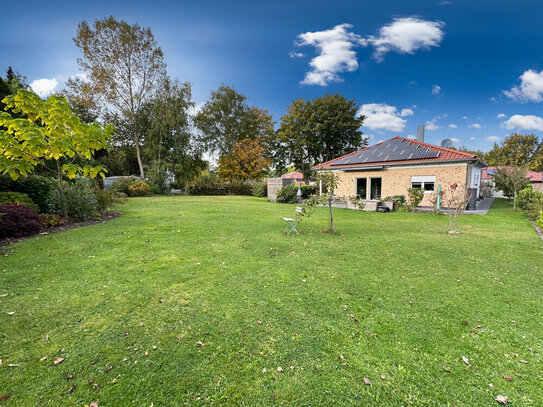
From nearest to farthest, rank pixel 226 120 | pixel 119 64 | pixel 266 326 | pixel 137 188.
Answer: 1. pixel 266 326
2. pixel 137 188
3. pixel 119 64
4. pixel 226 120

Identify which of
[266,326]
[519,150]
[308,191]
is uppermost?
[519,150]

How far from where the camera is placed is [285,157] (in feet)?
121

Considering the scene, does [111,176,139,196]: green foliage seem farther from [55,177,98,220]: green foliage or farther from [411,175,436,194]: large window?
[411,175,436,194]: large window

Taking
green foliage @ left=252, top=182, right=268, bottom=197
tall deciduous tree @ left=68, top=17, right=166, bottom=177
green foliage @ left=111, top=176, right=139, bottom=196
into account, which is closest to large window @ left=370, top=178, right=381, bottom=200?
green foliage @ left=252, top=182, right=268, bottom=197

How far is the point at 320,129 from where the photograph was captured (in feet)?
105

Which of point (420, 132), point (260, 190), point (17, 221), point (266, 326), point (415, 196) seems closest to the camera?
point (266, 326)

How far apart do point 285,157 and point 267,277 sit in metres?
33.9

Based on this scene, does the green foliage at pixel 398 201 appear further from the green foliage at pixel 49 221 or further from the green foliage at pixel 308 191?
the green foliage at pixel 49 221

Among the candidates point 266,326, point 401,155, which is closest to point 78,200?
point 266,326

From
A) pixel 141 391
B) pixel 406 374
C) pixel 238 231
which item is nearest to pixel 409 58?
pixel 238 231

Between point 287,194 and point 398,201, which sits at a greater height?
point 287,194

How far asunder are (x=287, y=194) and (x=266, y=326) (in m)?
17.1

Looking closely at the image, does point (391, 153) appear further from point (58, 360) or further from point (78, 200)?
point (58, 360)

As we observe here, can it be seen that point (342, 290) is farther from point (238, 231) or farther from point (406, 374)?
point (238, 231)
